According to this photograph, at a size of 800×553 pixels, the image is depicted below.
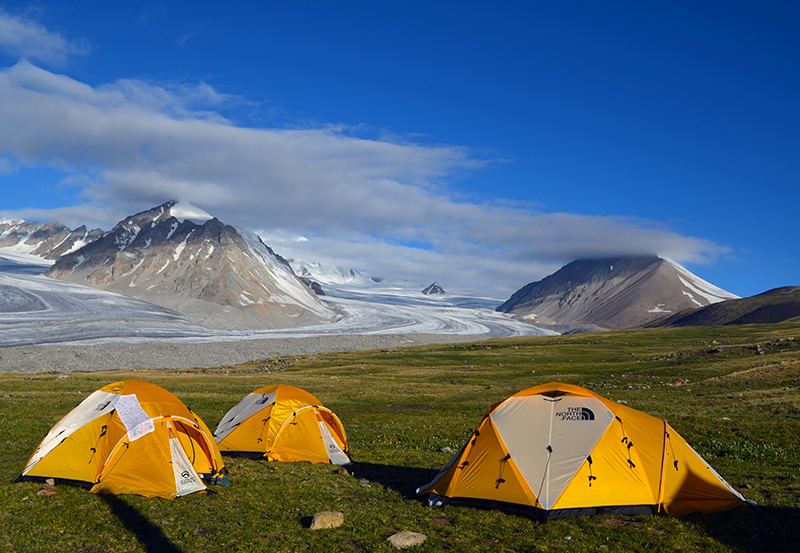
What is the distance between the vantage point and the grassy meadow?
466 inches

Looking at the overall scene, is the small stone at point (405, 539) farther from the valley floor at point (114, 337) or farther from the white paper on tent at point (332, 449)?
the valley floor at point (114, 337)

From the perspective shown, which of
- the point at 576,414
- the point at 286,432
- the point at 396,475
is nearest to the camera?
the point at 576,414

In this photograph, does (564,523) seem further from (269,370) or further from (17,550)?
(269,370)

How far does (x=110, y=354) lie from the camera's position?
3885 inches

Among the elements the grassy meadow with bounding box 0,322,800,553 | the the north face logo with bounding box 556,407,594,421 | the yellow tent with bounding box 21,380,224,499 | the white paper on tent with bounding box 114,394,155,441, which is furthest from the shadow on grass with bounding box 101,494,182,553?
the the north face logo with bounding box 556,407,594,421

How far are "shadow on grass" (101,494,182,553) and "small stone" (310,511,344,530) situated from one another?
3053 millimetres

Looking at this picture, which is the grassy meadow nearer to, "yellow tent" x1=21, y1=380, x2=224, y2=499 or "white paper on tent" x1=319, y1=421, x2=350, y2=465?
"yellow tent" x1=21, y1=380, x2=224, y2=499

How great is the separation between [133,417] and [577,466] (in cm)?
1298

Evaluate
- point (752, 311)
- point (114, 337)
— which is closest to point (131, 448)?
point (114, 337)

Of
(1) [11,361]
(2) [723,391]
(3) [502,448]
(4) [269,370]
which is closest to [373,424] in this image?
(3) [502,448]

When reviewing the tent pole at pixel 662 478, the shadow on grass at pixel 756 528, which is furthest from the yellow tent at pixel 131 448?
the shadow on grass at pixel 756 528

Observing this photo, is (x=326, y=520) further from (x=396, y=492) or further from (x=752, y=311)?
(x=752, y=311)

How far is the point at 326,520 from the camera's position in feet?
42.5

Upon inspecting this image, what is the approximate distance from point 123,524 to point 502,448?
9.63 meters
